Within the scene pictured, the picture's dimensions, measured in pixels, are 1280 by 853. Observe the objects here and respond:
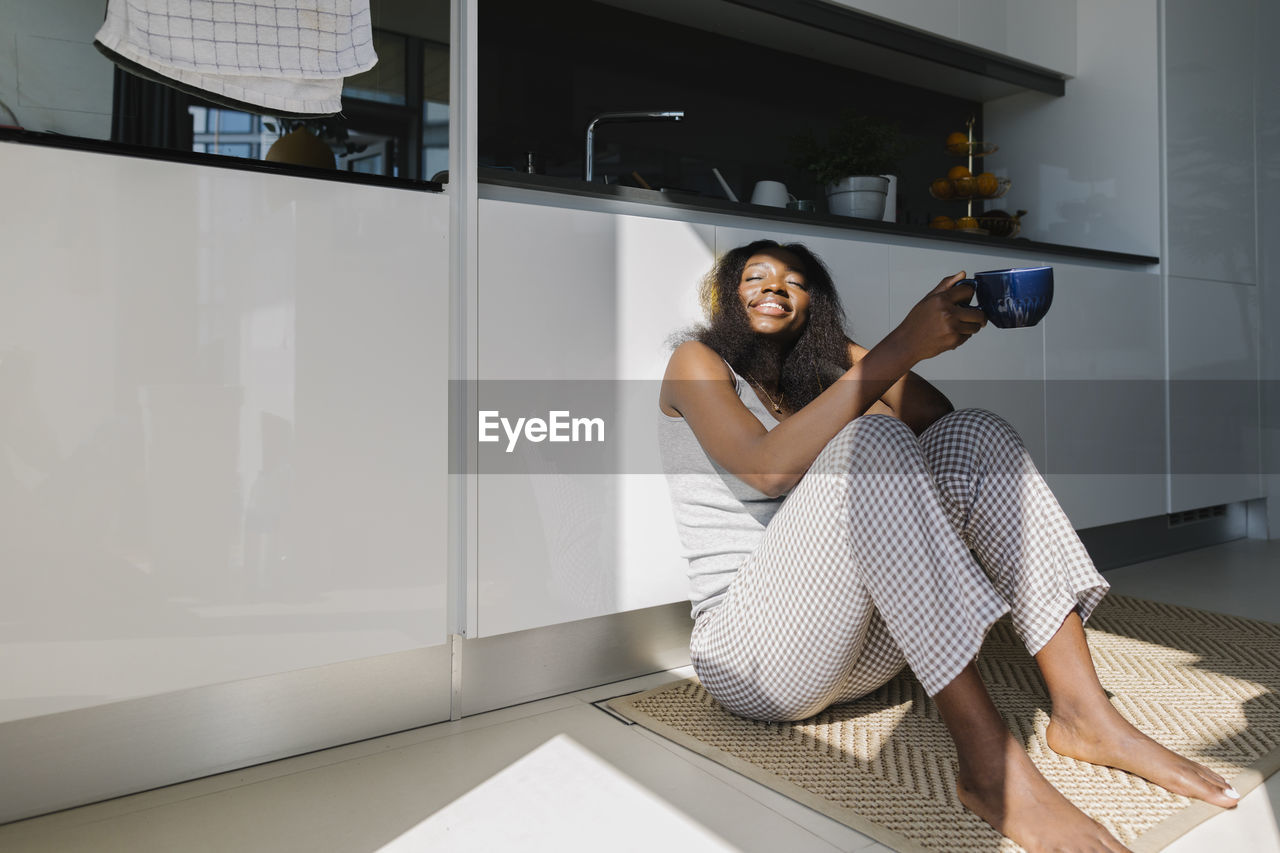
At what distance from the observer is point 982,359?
2.65 m

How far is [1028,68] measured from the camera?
3.33m

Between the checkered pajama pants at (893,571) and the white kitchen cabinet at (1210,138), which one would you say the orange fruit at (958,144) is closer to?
the white kitchen cabinet at (1210,138)

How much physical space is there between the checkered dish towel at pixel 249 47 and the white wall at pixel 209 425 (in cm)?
15

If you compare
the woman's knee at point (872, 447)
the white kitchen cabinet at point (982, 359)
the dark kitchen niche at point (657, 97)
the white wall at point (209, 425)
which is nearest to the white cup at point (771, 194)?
the dark kitchen niche at point (657, 97)

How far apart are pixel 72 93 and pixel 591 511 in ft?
3.74

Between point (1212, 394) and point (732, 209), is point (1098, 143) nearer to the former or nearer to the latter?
point (1212, 394)

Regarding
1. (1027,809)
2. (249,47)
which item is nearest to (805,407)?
(1027,809)

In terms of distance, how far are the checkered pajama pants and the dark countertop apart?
2.72ft

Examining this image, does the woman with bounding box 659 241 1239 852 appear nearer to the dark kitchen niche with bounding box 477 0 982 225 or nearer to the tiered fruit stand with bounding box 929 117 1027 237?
the dark kitchen niche with bounding box 477 0 982 225

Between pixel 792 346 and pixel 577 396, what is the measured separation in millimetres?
464

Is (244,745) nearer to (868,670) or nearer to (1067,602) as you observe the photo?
(868,670)

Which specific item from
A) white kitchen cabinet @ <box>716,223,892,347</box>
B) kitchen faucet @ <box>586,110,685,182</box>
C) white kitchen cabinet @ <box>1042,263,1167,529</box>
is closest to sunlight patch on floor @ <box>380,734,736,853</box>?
white kitchen cabinet @ <box>716,223,892,347</box>

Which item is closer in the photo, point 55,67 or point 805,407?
point 55,67

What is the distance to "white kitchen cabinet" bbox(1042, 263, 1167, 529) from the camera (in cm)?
286
